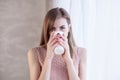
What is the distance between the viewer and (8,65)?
1678 mm

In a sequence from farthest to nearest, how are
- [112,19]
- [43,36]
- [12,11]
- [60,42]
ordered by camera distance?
[12,11], [112,19], [43,36], [60,42]

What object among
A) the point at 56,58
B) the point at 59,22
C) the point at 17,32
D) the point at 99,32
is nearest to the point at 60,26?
the point at 59,22

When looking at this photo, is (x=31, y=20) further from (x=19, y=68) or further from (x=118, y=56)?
(x=118, y=56)

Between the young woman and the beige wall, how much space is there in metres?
0.41

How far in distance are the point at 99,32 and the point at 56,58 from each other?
1.30ft

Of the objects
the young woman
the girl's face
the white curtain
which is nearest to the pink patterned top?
the young woman

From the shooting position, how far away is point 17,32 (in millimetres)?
1668

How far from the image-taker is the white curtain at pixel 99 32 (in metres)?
1.48

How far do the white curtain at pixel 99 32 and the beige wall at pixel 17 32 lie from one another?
236mm

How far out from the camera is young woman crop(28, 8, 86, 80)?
45.8 inches

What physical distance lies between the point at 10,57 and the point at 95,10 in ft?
2.32

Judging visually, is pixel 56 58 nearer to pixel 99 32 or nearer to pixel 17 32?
pixel 99 32

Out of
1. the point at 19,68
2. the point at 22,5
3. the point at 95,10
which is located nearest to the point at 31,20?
the point at 22,5

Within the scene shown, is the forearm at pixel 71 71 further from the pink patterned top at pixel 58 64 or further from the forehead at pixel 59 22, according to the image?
the forehead at pixel 59 22
